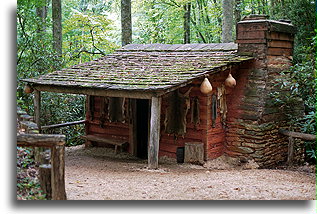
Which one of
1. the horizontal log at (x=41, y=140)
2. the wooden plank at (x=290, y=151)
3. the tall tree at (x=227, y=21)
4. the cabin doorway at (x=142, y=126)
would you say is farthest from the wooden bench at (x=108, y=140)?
the tall tree at (x=227, y=21)

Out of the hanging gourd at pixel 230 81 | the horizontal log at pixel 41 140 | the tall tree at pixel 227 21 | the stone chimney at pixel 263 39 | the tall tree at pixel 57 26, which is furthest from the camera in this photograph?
the tall tree at pixel 57 26

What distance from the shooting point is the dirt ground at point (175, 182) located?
6719mm

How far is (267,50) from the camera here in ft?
33.8

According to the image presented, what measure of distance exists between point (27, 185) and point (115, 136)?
19.4ft

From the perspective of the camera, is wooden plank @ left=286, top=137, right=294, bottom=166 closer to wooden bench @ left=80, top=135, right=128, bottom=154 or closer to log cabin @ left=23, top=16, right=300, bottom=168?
log cabin @ left=23, top=16, right=300, bottom=168

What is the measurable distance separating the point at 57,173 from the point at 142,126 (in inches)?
239

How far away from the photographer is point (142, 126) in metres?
11.9

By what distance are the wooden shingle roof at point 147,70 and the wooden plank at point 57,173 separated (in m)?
3.09

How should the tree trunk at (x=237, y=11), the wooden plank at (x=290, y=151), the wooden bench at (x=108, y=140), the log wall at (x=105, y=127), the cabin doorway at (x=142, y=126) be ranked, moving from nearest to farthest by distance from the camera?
1. the wooden plank at (x=290, y=151)
2. the wooden bench at (x=108, y=140)
3. the cabin doorway at (x=142, y=126)
4. the log wall at (x=105, y=127)
5. the tree trunk at (x=237, y=11)

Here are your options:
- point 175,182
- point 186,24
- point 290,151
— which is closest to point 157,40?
point 186,24

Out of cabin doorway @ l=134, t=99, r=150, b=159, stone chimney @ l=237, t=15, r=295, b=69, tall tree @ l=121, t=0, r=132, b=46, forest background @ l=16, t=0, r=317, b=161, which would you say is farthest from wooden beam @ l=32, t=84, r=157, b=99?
tall tree @ l=121, t=0, r=132, b=46

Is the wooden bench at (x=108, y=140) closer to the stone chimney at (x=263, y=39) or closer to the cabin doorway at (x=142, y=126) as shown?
the cabin doorway at (x=142, y=126)

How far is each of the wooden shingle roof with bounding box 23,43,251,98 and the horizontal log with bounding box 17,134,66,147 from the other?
3055 millimetres
